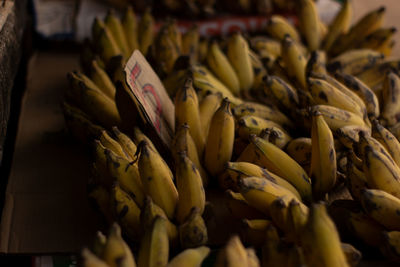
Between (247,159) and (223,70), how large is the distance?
0.60 meters

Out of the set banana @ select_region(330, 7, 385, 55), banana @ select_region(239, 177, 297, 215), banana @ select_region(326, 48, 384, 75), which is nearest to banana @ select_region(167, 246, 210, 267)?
banana @ select_region(239, 177, 297, 215)

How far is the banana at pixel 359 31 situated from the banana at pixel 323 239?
4.77 ft

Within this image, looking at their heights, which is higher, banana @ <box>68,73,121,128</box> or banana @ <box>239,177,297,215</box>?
banana @ <box>239,177,297,215</box>

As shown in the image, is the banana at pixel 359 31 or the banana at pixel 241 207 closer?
the banana at pixel 241 207

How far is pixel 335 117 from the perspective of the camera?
4.85 feet

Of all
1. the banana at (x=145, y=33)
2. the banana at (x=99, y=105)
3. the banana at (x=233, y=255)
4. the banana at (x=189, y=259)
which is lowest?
the banana at (x=99, y=105)

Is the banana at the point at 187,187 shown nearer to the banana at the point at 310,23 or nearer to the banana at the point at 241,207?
the banana at the point at 241,207

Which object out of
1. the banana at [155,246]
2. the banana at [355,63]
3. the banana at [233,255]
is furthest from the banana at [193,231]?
the banana at [355,63]

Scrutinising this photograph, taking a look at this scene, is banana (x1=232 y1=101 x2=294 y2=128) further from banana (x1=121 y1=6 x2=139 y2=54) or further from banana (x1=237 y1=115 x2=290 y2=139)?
banana (x1=121 y1=6 x2=139 y2=54)

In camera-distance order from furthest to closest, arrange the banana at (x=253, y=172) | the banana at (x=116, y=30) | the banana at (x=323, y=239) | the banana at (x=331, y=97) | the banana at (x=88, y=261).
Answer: the banana at (x=116, y=30) < the banana at (x=331, y=97) < the banana at (x=253, y=172) < the banana at (x=323, y=239) < the banana at (x=88, y=261)

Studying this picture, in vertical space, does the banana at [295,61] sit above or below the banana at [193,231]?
above

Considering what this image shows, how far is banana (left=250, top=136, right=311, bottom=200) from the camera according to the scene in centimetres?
135

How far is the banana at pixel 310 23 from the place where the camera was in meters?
2.31

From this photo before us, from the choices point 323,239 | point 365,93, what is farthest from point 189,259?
point 365,93
